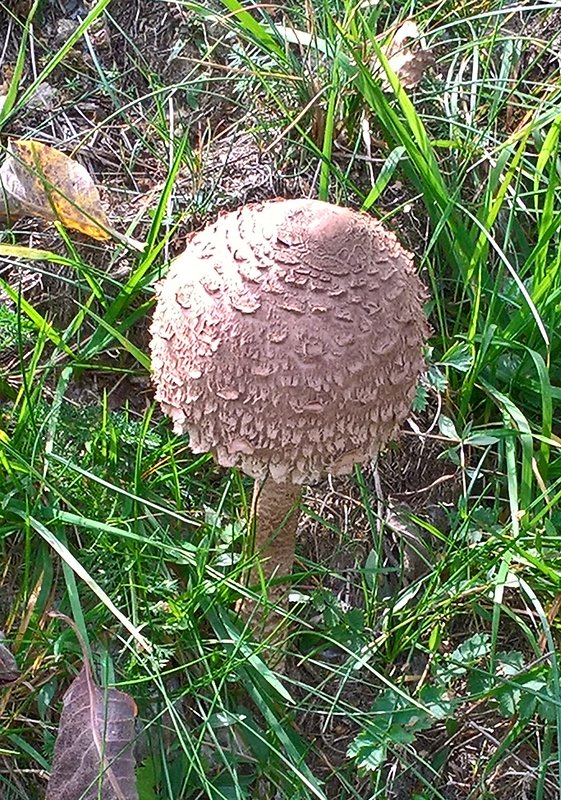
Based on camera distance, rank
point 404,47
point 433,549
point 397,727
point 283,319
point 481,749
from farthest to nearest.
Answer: point 404,47 → point 433,549 → point 481,749 → point 397,727 → point 283,319

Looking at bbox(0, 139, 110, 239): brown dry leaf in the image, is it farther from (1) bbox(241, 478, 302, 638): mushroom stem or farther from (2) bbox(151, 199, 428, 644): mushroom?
(1) bbox(241, 478, 302, 638): mushroom stem

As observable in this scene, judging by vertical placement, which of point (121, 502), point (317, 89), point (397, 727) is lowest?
point (397, 727)

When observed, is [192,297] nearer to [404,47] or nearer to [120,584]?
[120,584]

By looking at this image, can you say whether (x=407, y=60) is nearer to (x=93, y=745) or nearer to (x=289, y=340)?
(x=289, y=340)

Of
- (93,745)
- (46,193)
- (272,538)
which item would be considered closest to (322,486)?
(272,538)

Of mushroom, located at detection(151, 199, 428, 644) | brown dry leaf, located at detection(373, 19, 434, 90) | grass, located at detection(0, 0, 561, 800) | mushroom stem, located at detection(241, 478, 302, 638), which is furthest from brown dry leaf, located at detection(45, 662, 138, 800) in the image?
brown dry leaf, located at detection(373, 19, 434, 90)

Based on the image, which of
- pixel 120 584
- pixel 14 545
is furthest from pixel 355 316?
pixel 14 545
